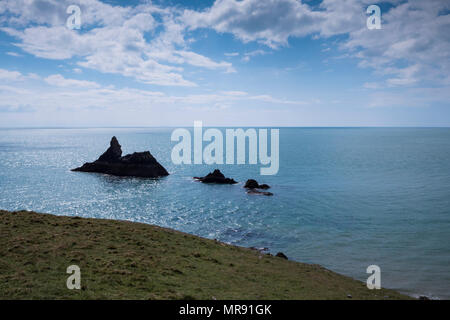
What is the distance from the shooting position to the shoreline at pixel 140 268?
57.2ft

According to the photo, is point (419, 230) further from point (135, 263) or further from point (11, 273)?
point (11, 273)

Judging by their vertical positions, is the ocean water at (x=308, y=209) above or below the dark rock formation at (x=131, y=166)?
below

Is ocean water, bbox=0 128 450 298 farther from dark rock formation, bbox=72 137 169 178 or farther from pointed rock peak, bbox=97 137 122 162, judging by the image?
pointed rock peak, bbox=97 137 122 162

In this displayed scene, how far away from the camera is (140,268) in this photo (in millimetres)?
21250

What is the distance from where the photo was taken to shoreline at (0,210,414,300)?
57.2ft

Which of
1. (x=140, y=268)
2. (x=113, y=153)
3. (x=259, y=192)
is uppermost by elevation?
(x=113, y=153)

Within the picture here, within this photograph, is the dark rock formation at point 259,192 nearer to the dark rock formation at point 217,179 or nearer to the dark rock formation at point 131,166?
the dark rock formation at point 217,179

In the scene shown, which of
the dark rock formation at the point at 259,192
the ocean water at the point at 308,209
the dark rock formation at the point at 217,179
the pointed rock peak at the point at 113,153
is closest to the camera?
the ocean water at the point at 308,209

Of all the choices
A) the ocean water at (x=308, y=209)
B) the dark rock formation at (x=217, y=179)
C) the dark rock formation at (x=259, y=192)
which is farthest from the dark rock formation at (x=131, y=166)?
the dark rock formation at (x=259, y=192)

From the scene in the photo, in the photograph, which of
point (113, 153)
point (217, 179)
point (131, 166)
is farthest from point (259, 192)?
point (113, 153)

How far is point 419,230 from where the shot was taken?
45188 millimetres

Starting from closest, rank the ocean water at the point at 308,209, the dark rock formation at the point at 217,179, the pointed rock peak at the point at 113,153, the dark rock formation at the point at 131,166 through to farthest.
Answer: the ocean water at the point at 308,209 → the dark rock formation at the point at 217,179 → the dark rock formation at the point at 131,166 → the pointed rock peak at the point at 113,153

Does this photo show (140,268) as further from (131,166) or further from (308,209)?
(131,166)
